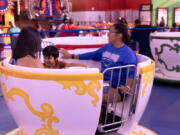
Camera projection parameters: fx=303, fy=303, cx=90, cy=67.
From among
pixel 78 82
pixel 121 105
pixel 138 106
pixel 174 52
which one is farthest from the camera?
pixel 174 52

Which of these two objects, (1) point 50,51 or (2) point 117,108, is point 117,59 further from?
(1) point 50,51

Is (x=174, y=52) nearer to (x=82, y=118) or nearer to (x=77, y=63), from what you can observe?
(x=77, y=63)

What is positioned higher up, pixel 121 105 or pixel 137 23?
pixel 137 23

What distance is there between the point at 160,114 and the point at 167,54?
1.25 metres

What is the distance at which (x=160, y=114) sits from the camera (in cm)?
304

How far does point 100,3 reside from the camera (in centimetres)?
1481

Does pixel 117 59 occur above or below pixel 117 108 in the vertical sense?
above

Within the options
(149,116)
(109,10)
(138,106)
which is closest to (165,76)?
(149,116)

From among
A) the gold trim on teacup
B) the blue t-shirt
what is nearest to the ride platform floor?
the blue t-shirt

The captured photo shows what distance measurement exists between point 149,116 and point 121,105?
776mm

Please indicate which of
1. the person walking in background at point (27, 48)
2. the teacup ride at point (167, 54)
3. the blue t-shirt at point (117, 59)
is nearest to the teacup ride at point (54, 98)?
the person walking in background at point (27, 48)

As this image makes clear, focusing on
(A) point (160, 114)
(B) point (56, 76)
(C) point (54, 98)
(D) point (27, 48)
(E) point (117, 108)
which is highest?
(D) point (27, 48)

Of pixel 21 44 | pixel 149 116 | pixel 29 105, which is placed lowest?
pixel 149 116

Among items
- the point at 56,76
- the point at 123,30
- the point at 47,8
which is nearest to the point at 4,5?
the point at 47,8
